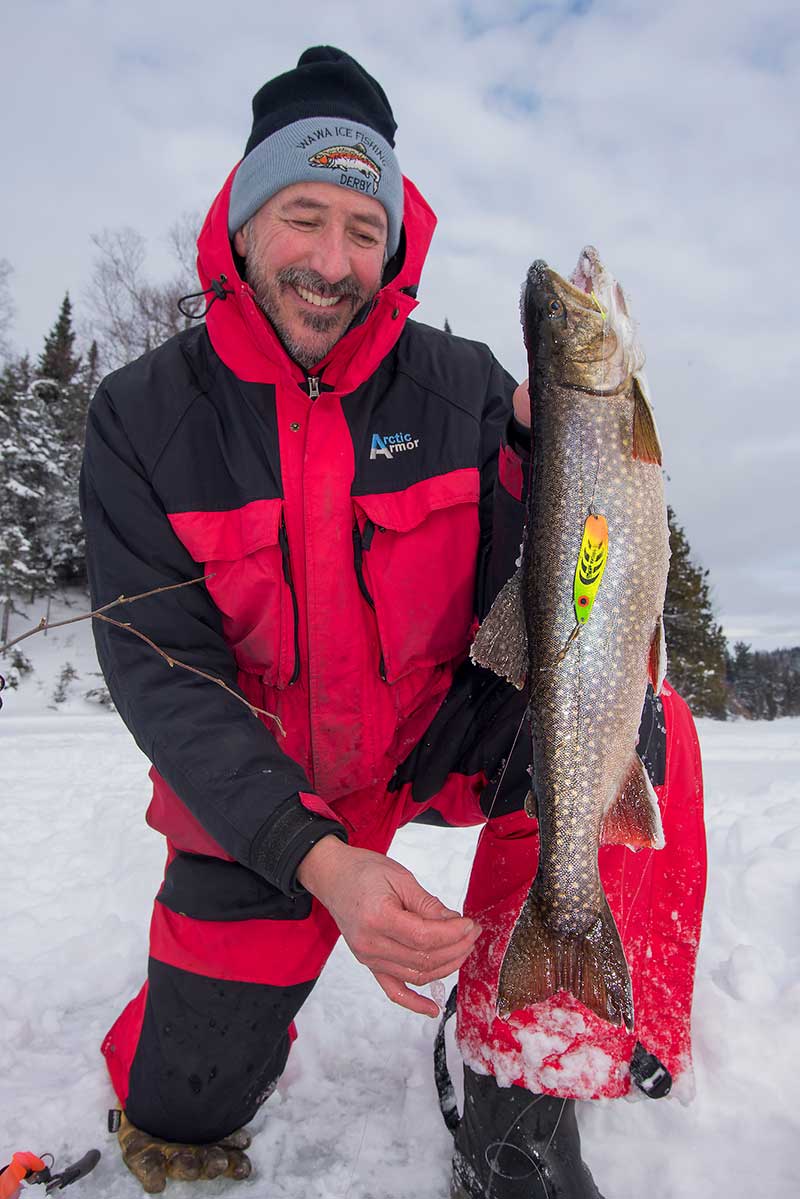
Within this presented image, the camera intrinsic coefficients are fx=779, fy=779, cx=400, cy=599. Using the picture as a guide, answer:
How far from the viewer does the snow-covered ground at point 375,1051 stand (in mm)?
2350

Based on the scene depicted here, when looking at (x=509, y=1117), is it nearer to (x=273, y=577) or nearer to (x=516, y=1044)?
(x=516, y=1044)

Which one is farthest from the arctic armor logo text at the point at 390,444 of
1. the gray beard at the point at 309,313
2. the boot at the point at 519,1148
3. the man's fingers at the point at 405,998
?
the boot at the point at 519,1148

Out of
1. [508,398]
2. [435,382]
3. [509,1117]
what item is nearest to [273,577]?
[435,382]

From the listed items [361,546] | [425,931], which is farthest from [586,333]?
[425,931]

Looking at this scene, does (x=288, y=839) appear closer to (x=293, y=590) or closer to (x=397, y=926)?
(x=397, y=926)

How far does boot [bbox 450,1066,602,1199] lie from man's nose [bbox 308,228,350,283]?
108 inches

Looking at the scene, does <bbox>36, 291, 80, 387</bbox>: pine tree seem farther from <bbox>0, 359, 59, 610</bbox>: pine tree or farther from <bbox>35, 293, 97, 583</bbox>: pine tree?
<bbox>0, 359, 59, 610</bbox>: pine tree

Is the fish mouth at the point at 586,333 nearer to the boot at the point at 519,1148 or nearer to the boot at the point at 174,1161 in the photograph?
the boot at the point at 519,1148

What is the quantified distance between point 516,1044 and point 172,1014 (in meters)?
1.17

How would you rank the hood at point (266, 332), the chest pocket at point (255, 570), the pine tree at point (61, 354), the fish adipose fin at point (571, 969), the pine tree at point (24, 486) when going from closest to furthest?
the fish adipose fin at point (571, 969) < the chest pocket at point (255, 570) < the hood at point (266, 332) < the pine tree at point (24, 486) < the pine tree at point (61, 354)

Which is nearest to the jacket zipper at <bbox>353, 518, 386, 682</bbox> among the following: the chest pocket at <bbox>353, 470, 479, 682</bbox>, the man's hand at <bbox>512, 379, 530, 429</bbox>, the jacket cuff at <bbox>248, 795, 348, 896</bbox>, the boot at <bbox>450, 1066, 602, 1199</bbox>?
the chest pocket at <bbox>353, 470, 479, 682</bbox>

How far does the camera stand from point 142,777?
7344 mm

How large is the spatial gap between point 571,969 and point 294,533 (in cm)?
161

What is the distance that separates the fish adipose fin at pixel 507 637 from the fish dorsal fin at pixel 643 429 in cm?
49
